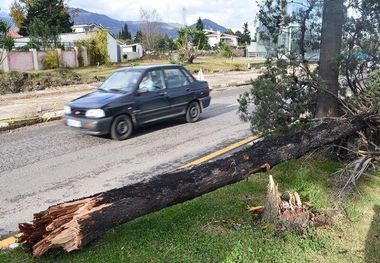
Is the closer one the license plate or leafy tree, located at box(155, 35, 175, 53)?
the license plate

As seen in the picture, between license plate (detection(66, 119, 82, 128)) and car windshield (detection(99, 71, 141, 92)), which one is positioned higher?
car windshield (detection(99, 71, 141, 92))

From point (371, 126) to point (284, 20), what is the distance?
2092 millimetres

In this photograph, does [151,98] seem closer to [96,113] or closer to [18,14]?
[96,113]

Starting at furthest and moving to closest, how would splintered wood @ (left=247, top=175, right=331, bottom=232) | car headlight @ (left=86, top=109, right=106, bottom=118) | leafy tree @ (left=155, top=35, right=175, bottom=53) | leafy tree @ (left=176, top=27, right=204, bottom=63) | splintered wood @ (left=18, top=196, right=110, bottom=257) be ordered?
leafy tree @ (left=155, top=35, right=175, bottom=53)
leafy tree @ (left=176, top=27, right=204, bottom=63)
car headlight @ (left=86, top=109, right=106, bottom=118)
splintered wood @ (left=247, top=175, right=331, bottom=232)
splintered wood @ (left=18, top=196, right=110, bottom=257)

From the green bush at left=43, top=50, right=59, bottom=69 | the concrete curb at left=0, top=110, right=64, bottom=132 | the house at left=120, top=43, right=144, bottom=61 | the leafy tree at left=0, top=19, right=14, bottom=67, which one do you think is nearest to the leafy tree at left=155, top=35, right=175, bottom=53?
the house at left=120, top=43, right=144, bottom=61

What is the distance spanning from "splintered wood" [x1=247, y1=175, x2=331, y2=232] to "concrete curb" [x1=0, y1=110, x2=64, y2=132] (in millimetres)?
8102

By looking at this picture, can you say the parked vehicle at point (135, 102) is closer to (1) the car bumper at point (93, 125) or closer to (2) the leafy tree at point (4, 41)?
(1) the car bumper at point (93, 125)

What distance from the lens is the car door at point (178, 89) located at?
943 centimetres

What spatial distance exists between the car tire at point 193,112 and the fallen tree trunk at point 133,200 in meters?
5.35

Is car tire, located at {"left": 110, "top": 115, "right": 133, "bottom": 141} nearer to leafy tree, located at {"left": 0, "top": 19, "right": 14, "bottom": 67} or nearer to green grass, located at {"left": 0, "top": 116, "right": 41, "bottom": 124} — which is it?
green grass, located at {"left": 0, "top": 116, "right": 41, "bottom": 124}

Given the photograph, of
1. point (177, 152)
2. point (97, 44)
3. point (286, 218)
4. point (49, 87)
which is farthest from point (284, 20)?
point (97, 44)

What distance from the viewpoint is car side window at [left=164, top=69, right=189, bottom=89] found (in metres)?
9.43

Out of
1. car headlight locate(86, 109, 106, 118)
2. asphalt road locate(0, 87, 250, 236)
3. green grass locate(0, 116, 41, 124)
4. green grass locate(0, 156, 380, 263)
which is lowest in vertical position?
asphalt road locate(0, 87, 250, 236)

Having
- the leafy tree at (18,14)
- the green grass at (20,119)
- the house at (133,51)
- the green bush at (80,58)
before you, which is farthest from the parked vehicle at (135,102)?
the leafy tree at (18,14)
